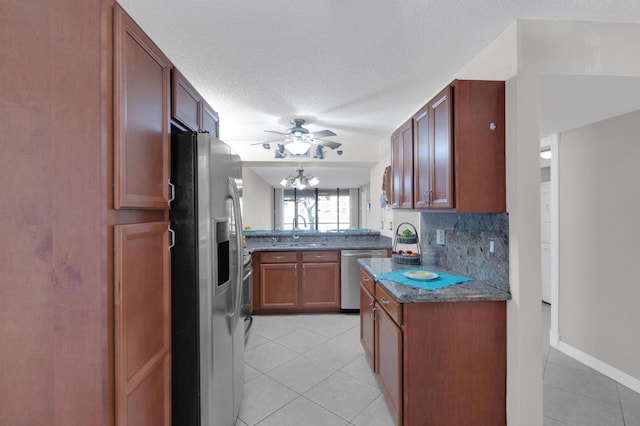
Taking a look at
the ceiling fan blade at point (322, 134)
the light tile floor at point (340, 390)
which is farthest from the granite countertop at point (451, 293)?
the ceiling fan blade at point (322, 134)

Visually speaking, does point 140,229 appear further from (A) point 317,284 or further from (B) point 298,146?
(A) point 317,284

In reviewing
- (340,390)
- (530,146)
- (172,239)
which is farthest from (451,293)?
(172,239)

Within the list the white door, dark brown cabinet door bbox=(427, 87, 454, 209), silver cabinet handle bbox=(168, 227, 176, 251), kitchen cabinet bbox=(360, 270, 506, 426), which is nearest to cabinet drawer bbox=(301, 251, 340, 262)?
dark brown cabinet door bbox=(427, 87, 454, 209)

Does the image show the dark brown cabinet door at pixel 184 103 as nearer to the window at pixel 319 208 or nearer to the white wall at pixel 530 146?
the white wall at pixel 530 146

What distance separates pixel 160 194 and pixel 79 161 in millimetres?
341

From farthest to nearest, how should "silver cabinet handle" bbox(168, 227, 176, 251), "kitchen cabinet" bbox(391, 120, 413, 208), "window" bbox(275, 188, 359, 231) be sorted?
"window" bbox(275, 188, 359, 231) → "kitchen cabinet" bbox(391, 120, 413, 208) → "silver cabinet handle" bbox(168, 227, 176, 251)

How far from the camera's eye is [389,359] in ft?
6.24

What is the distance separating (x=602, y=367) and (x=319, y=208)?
8793 mm

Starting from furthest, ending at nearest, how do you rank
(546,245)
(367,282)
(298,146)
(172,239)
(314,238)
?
1. (314,238)
2. (546,245)
3. (298,146)
4. (367,282)
5. (172,239)

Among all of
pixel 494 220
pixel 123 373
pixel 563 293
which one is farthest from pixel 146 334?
pixel 563 293

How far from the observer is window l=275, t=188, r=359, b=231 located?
10688mm

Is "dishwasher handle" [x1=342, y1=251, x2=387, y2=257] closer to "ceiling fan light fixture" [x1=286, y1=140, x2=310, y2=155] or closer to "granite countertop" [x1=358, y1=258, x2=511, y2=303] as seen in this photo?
"ceiling fan light fixture" [x1=286, y1=140, x2=310, y2=155]

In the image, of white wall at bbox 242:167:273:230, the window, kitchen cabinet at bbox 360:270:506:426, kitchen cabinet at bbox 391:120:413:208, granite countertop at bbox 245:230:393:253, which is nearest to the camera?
kitchen cabinet at bbox 360:270:506:426

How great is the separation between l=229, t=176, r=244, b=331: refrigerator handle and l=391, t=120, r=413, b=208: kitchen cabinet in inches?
55.3
